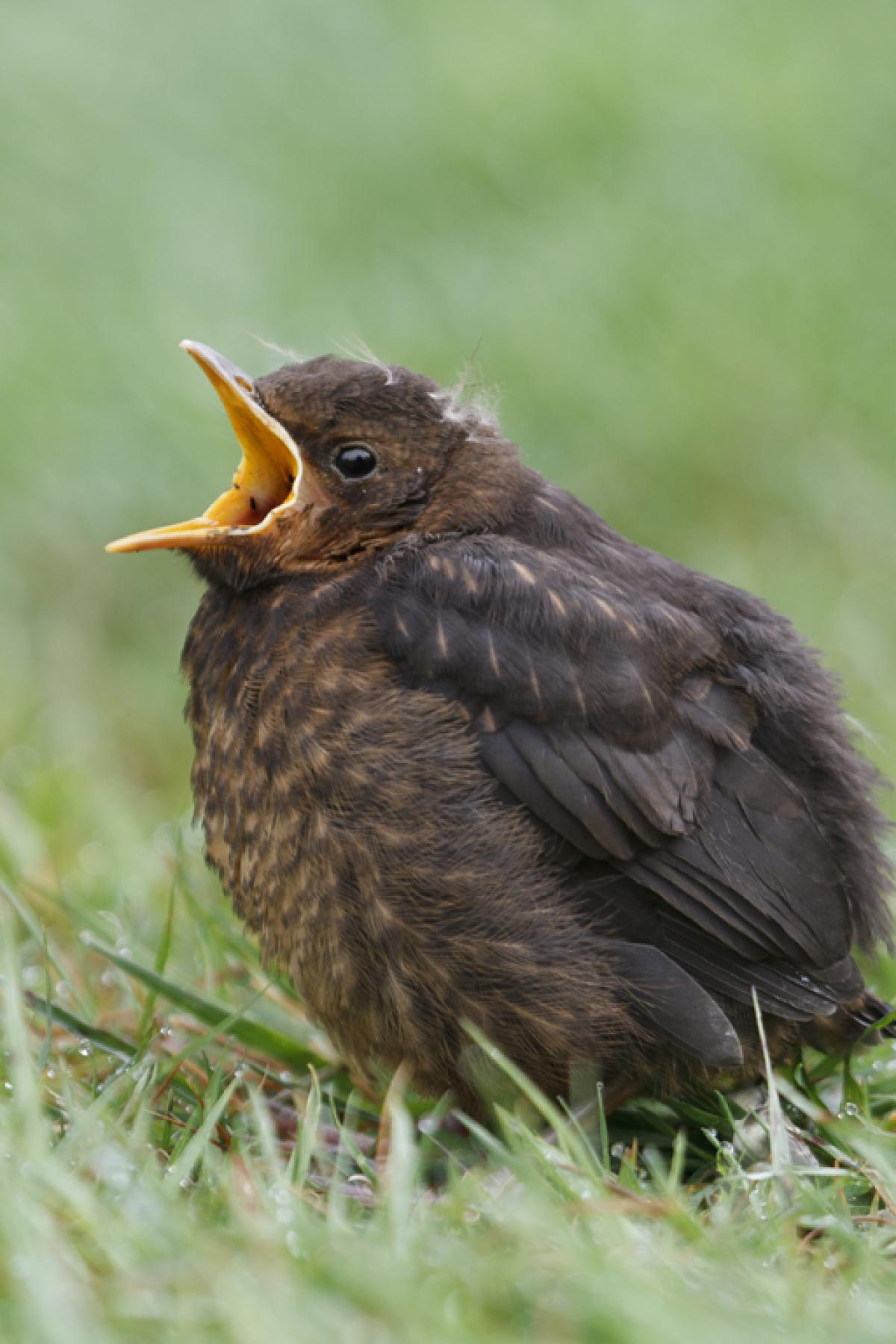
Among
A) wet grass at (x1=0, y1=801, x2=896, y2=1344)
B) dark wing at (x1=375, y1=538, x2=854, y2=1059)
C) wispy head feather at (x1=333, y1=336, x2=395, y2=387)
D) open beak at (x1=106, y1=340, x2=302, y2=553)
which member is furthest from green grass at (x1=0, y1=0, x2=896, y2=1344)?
wispy head feather at (x1=333, y1=336, x2=395, y2=387)

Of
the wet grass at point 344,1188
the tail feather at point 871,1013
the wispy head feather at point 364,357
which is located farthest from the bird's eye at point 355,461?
the tail feather at point 871,1013

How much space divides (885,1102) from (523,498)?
131 centimetres

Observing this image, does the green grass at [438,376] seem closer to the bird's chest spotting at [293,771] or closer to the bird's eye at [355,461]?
the bird's chest spotting at [293,771]

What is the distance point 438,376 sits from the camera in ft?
19.4

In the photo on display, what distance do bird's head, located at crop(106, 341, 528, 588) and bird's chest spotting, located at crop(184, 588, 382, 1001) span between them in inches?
4.4

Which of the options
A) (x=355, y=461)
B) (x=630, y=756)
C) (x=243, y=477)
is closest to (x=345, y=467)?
(x=355, y=461)

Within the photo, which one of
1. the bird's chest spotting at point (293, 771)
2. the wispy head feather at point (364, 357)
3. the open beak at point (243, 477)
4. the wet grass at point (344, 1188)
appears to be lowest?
the wet grass at point (344, 1188)

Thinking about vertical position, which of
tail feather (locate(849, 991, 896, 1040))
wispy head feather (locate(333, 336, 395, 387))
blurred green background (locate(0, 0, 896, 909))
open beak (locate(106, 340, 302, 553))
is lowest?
tail feather (locate(849, 991, 896, 1040))

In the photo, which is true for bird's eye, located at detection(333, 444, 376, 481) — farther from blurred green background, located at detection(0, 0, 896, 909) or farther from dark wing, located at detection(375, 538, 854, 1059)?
blurred green background, located at detection(0, 0, 896, 909)

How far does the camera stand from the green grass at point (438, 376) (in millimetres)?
2088

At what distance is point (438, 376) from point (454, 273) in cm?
76

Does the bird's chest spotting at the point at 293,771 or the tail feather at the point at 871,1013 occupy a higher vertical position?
the bird's chest spotting at the point at 293,771

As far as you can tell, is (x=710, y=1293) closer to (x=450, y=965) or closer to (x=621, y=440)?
(x=450, y=965)

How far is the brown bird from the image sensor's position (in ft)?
9.44
